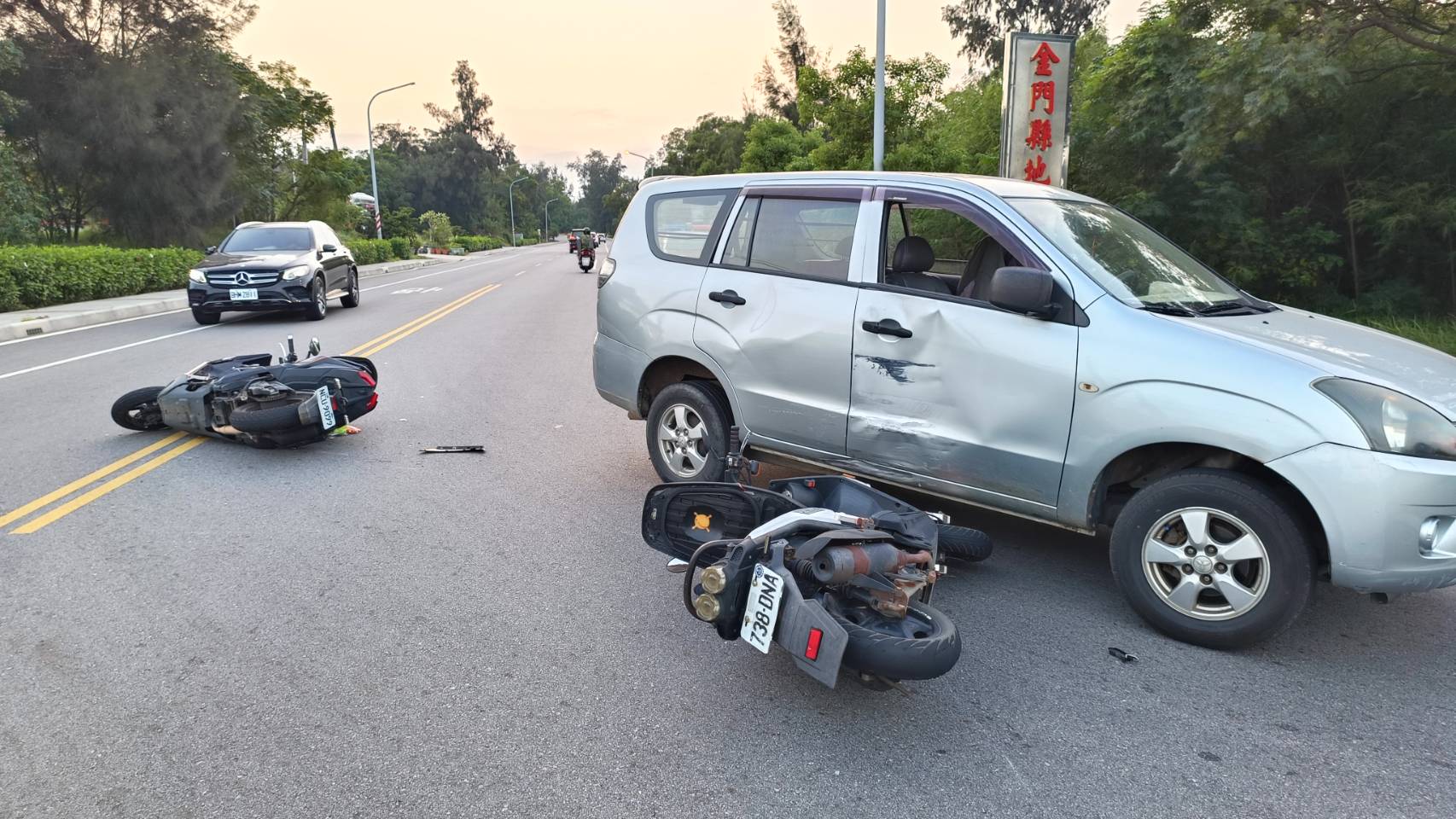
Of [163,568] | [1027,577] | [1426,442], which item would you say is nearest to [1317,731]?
[1426,442]

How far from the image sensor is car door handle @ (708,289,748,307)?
5117 millimetres

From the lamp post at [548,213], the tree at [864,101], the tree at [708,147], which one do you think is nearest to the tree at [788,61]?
the tree at [708,147]

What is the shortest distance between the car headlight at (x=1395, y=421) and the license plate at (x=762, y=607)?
2247mm

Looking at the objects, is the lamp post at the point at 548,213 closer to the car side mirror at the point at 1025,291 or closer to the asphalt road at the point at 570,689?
the asphalt road at the point at 570,689

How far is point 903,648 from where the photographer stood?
297cm

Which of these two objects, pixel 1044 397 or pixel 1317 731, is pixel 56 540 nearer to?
pixel 1044 397

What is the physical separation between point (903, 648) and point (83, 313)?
1806 centimetres

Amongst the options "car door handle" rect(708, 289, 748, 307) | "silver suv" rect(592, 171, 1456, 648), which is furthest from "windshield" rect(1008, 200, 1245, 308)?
"car door handle" rect(708, 289, 748, 307)

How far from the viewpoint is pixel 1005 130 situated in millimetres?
→ 11812

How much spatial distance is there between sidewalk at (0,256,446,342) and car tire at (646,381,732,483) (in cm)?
1299

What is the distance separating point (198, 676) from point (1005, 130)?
1119 cm

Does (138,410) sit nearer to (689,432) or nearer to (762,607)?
(689,432)

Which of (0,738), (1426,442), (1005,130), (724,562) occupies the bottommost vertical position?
(0,738)

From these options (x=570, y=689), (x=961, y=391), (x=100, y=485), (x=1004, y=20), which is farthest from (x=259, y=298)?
(x=1004, y=20)
